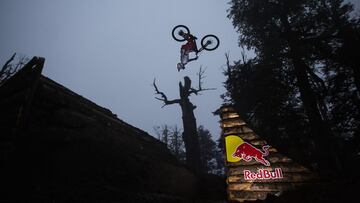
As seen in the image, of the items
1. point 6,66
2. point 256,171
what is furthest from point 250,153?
point 6,66

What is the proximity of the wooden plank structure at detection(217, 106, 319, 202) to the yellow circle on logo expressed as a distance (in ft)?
0.26

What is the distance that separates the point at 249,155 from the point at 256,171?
402mm

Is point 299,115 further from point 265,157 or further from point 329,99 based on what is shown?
point 265,157

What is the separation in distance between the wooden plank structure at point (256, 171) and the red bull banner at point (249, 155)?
0.15ft

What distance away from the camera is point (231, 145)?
21.3 feet

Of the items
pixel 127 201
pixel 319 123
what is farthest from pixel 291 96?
pixel 127 201

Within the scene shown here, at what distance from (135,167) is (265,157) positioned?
15.3ft

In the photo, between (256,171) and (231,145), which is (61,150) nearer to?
(231,145)

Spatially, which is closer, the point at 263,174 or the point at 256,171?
the point at 263,174

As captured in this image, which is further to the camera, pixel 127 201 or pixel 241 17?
pixel 241 17

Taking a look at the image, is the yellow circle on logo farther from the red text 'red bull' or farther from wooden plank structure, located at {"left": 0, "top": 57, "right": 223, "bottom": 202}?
wooden plank structure, located at {"left": 0, "top": 57, "right": 223, "bottom": 202}

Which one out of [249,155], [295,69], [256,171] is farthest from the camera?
[295,69]

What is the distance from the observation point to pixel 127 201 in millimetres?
6582

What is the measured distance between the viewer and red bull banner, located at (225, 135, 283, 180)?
587 cm
